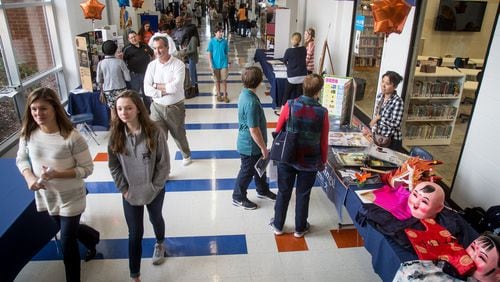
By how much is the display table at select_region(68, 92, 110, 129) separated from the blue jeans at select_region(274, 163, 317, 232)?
12.0 ft

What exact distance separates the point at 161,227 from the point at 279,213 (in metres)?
1.11

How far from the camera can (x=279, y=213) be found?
3.36 meters

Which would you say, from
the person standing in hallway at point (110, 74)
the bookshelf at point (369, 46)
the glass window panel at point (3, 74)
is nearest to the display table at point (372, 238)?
the person standing in hallway at point (110, 74)

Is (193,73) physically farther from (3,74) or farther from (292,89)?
(3,74)

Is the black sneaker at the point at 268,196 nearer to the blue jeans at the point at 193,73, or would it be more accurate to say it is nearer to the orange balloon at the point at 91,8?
the orange balloon at the point at 91,8

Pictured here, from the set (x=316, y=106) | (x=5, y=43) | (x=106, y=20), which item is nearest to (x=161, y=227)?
(x=316, y=106)

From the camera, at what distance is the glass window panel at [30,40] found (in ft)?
17.4

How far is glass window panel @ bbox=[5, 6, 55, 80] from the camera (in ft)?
17.4

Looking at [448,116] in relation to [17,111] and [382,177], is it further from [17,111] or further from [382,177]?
[17,111]

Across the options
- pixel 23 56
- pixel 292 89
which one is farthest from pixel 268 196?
pixel 23 56

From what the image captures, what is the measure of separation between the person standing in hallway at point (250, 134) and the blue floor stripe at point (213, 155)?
119cm

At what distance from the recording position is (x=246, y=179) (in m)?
3.72

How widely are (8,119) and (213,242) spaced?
12.4ft

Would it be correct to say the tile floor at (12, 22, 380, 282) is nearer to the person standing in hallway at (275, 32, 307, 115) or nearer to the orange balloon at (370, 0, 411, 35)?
the orange balloon at (370, 0, 411, 35)
